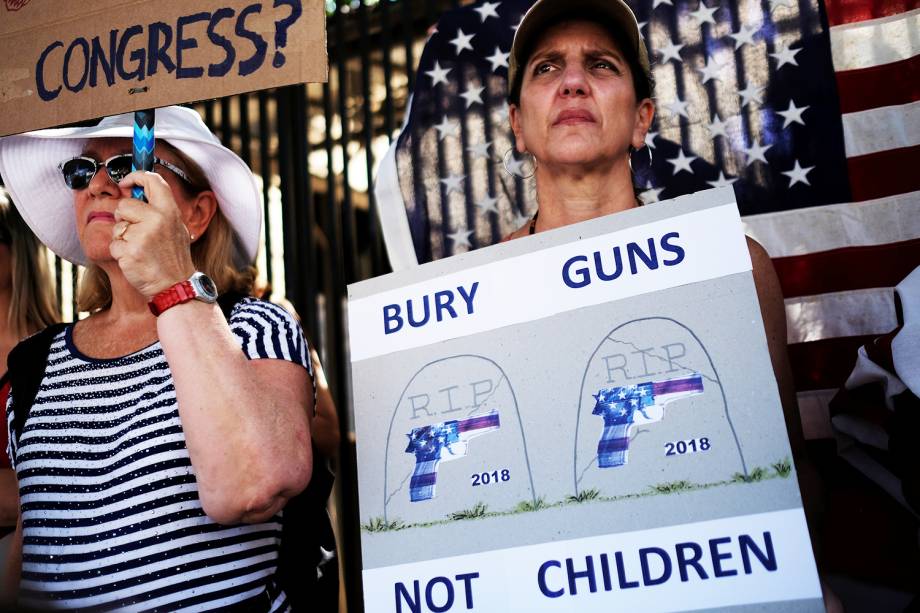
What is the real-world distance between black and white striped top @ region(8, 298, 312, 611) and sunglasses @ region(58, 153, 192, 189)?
0.46m

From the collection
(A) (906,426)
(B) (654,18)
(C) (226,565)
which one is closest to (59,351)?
(C) (226,565)

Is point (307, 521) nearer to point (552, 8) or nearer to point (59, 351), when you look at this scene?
point (59, 351)

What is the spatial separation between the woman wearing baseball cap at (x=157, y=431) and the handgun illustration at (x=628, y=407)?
24.3 inches

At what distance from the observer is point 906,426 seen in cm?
183

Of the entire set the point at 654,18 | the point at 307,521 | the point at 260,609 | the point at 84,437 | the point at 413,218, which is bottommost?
the point at 260,609

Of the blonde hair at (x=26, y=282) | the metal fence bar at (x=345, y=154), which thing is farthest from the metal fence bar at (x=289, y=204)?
the blonde hair at (x=26, y=282)

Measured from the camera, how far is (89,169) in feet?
7.34

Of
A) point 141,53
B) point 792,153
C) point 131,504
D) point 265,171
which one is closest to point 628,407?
point 131,504

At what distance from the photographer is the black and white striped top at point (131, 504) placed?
1838mm

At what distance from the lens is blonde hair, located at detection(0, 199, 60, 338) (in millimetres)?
3064

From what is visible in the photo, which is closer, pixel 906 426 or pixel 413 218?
pixel 906 426

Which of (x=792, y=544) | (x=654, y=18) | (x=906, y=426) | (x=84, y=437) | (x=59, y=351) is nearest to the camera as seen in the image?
(x=792, y=544)

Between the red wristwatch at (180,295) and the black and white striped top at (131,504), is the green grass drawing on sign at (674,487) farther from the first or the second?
the red wristwatch at (180,295)

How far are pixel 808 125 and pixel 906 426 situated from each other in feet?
4.52
